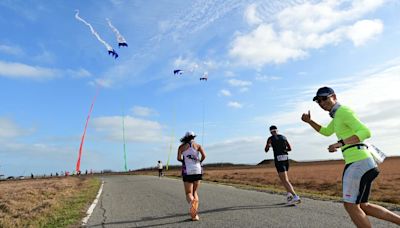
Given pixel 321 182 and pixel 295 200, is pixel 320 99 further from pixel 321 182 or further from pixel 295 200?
pixel 321 182

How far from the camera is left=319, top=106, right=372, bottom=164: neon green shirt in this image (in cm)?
483

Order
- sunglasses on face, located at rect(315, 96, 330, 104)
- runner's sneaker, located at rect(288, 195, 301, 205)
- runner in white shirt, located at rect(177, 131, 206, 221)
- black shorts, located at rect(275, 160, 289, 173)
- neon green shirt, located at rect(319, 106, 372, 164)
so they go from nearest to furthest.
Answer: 1. neon green shirt, located at rect(319, 106, 372, 164)
2. sunglasses on face, located at rect(315, 96, 330, 104)
3. runner in white shirt, located at rect(177, 131, 206, 221)
4. runner's sneaker, located at rect(288, 195, 301, 205)
5. black shorts, located at rect(275, 160, 289, 173)

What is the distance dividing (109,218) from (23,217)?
2945mm

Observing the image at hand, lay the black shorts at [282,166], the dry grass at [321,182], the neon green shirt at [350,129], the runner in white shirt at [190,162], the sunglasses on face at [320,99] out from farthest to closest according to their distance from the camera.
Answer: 1. the dry grass at [321,182]
2. the black shorts at [282,166]
3. the runner in white shirt at [190,162]
4. the sunglasses on face at [320,99]
5. the neon green shirt at [350,129]

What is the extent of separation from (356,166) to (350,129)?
1.42 feet

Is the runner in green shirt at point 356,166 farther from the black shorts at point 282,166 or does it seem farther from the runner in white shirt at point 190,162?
the black shorts at point 282,166

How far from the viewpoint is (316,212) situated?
29.1 feet

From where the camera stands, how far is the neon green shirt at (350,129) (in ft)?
15.9

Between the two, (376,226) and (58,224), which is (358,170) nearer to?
(376,226)

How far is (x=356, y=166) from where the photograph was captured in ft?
16.2

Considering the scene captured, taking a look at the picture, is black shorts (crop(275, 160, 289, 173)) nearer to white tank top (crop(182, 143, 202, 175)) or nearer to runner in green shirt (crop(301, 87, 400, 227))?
white tank top (crop(182, 143, 202, 175))

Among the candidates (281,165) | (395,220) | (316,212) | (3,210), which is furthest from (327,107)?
(3,210)

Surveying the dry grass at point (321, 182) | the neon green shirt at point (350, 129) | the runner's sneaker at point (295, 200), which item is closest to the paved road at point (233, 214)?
the runner's sneaker at point (295, 200)

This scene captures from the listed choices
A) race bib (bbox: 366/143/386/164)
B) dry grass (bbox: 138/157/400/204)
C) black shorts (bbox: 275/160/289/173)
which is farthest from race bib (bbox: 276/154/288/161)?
race bib (bbox: 366/143/386/164)
